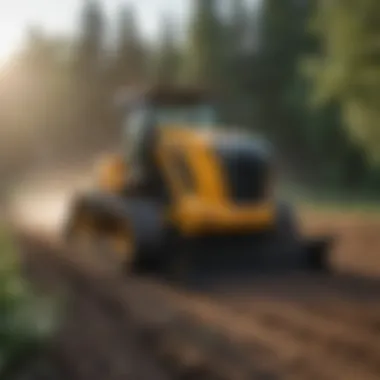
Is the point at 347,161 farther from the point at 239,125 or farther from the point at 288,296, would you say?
the point at 288,296

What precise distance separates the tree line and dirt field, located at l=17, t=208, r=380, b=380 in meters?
0.70

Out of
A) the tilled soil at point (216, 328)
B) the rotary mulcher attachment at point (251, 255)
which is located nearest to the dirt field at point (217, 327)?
the tilled soil at point (216, 328)

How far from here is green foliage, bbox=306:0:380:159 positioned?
5059 mm

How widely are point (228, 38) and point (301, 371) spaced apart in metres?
1.77

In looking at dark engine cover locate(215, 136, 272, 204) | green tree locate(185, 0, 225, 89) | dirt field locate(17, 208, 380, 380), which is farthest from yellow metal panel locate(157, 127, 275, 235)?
green tree locate(185, 0, 225, 89)

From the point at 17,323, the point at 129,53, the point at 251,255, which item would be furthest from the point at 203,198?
the point at 17,323

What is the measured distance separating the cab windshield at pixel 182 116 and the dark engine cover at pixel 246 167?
0.23 meters

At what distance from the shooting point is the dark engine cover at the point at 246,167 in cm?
539

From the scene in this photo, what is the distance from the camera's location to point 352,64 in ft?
18.7

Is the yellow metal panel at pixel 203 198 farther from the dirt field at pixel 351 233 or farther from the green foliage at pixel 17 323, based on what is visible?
the green foliage at pixel 17 323

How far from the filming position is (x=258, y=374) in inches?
130

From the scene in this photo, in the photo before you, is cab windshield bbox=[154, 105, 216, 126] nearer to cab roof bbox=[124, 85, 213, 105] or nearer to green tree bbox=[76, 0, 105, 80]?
→ cab roof bbox=[124, 85, 213, 105]

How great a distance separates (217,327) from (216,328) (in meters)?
0.02

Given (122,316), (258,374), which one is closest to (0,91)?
(122,316)
